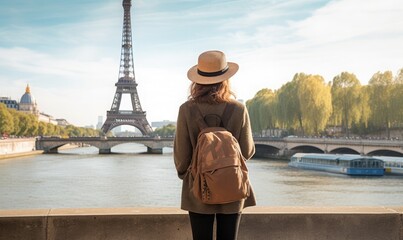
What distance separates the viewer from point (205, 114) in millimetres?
3281

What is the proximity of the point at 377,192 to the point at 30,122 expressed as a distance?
7130cm

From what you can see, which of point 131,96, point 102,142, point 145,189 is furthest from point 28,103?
point 145,189

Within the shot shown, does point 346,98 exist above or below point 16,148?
above

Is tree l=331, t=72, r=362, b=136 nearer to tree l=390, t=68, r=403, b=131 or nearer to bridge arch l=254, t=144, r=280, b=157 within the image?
tree l=390, t=68, r=403, b=131

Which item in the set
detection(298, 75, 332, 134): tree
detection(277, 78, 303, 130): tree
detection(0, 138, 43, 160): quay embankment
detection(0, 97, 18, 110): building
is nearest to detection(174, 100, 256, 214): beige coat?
detection(298, 75, 332, 134): tree

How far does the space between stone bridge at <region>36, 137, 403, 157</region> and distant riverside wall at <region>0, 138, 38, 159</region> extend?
365cm

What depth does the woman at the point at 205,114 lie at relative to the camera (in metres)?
3.21

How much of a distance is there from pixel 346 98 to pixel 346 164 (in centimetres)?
1285

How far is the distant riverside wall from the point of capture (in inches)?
2254

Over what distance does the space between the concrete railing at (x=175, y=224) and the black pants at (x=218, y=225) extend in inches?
39.7

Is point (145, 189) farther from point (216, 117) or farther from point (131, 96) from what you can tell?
point (131, 96)

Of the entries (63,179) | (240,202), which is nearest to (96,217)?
(240,202)

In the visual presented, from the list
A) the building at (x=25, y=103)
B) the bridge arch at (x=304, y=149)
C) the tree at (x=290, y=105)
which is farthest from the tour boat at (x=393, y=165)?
the building at (x=25, y=103)

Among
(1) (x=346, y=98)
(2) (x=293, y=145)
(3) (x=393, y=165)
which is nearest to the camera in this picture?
(3) (x=393, y=165)
